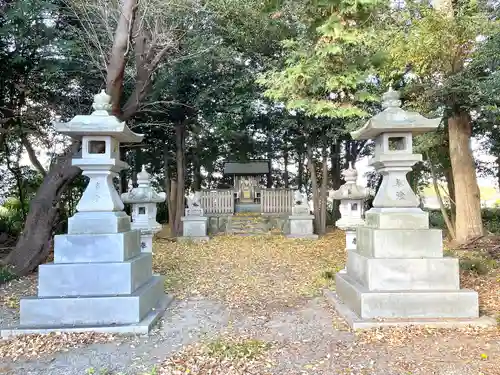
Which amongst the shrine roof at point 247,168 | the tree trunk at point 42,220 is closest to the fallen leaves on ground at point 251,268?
the tree trunk at point 42,220

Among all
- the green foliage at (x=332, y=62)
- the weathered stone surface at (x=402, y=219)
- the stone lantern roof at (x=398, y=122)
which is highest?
the green foliage at (x=332, y=62)

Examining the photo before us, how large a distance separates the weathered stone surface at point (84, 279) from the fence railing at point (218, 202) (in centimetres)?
1091

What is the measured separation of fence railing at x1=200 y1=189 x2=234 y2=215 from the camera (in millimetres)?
15438

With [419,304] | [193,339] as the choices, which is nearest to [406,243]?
[419,304]

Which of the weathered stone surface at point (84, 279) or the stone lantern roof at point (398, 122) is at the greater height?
the stone lantern roof at point (398, 122)

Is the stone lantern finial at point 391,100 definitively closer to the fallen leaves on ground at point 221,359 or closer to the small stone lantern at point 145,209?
the fallen leaves on ground at point 221,359

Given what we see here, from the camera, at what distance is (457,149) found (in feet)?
30.9

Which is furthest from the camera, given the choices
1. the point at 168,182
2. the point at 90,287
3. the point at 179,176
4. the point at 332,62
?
the point at 168,182

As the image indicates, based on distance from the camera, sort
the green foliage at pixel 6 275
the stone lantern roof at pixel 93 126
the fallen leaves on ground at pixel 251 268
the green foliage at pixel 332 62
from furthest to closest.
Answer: the green foliage at pixel 332 62 → the green foliage at pixel 6 275 → the fallen leaves on ground at pixel 251 268 → the stone lantern roof at pixel 93 126

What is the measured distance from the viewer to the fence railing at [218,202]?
15.4 m

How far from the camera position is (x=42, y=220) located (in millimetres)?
7945

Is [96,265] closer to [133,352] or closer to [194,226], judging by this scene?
[133,352]

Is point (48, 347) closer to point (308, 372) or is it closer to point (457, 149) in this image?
point (308, 372)

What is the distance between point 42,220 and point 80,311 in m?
4.39
